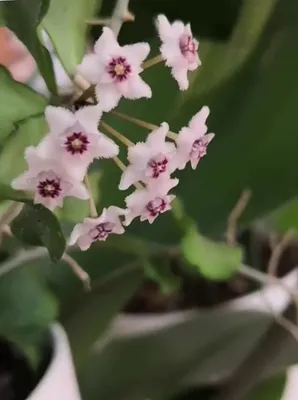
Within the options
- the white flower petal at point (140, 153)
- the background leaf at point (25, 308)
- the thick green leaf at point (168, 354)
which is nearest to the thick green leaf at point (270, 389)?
the thick green leaf at point (168, 354)

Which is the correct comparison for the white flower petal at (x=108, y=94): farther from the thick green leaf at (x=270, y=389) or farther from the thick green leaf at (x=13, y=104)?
the thick green leaf at (x=270, y=389)

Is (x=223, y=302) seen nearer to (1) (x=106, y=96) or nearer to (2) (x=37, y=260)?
(2) (x=37, y=260)

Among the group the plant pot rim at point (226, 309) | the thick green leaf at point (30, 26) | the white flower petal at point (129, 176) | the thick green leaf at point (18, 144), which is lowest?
the white flower petal at point (129, 176)

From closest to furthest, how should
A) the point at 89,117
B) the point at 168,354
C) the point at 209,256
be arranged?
the point at 89,117 → the point at 209,256 → the point at 168,354

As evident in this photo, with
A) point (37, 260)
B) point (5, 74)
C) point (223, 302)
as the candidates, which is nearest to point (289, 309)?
point (223, 302)

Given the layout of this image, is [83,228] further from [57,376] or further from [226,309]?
[226,309]

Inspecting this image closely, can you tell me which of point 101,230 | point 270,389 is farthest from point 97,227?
point 270,389

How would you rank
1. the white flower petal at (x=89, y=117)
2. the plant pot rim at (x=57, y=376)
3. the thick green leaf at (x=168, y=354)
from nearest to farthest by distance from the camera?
the white flower petal at (x=89, y=117), the plant pot rim at (x=57, y=376), the thick green leaf at (x=168, y=354)
